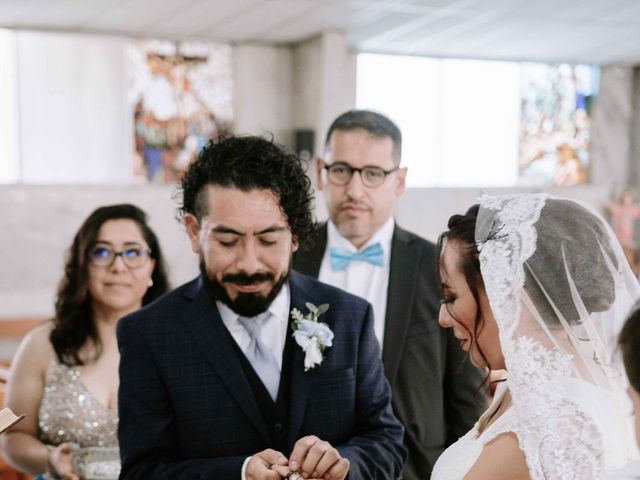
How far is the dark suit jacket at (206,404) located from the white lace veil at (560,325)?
0.51m

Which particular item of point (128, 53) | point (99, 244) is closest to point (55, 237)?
point (128, 53)

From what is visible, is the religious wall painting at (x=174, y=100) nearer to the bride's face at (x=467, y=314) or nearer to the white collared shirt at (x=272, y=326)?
the white collared shirt at (x=272, y=326)

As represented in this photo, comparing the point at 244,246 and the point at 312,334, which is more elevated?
the point at 244,246

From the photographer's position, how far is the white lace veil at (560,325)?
1.72 m

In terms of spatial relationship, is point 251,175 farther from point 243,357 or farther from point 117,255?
point 117,255

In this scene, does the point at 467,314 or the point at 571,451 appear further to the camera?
the point at 467,314

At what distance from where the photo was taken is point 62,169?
373 inches

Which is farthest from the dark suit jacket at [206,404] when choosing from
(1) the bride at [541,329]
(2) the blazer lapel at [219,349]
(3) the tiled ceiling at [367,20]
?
(3) the tiled ceiling at [367,20]

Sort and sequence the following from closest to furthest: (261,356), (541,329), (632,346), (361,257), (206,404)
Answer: (632,346), (541,329), (206,404), (261,356), (361,257)

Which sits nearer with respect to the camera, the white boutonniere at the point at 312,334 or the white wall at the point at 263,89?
the white boutonniere at the point at 312,334

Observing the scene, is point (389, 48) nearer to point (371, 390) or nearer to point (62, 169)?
point (62, 169)

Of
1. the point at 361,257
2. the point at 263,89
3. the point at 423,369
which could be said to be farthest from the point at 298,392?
the point at 263,89

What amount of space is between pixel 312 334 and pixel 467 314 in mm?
428

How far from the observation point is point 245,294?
7.00ft
